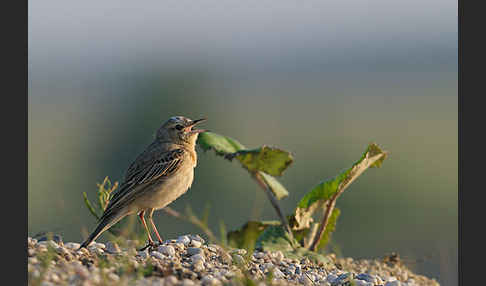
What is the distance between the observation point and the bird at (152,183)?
699 centimetres

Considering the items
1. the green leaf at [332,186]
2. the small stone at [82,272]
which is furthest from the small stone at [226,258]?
the green leaf at [332,186]

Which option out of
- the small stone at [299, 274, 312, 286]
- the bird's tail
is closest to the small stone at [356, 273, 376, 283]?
the small stone at [299, 274, 312, 286]

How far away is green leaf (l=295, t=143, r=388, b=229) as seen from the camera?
806 centimetres

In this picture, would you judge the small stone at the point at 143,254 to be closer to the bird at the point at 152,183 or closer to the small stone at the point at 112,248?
the small stone at the point at 112,248

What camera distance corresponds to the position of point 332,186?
8156 mm

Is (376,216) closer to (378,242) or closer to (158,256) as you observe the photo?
(378,242)

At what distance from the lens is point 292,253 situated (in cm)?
775

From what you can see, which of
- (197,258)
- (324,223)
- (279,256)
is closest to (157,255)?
(197,258)

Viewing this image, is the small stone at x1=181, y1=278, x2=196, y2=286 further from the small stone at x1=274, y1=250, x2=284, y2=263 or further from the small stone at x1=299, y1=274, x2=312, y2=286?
the small stone at x1=274, y1=250, x2=284, y2=263

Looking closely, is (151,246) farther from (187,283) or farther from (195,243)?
(187,283)

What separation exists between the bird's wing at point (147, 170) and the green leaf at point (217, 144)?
63 cm

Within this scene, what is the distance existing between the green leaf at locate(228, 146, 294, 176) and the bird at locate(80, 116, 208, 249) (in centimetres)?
64

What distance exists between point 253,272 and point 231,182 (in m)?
27.0

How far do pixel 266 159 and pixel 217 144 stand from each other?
662mm
